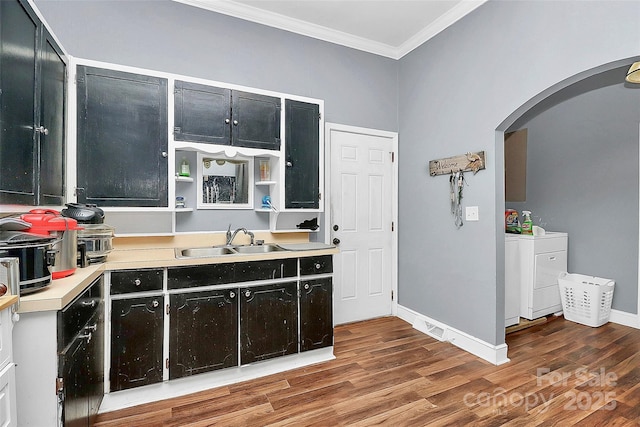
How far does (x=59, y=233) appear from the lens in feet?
5.03

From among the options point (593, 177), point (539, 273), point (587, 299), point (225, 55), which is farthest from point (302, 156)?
point (593, 177)

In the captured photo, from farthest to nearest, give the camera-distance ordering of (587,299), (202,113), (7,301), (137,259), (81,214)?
(587,299) < (202,113) < (137,259) < (81,214) < (7,301)

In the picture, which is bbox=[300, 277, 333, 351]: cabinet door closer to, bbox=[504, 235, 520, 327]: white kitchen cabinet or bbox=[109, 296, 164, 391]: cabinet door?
bbox=[109, 296, 164, 391]: cabinet door

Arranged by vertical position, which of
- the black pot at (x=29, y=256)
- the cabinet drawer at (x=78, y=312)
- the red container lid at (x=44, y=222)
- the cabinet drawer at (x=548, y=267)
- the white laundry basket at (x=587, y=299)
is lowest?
the white laundry basket at (x=587, y=299)

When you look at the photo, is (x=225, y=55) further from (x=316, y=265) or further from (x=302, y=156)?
(x=316, y=265)

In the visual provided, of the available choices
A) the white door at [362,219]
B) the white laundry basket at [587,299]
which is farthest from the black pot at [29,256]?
the white laundry basket at [587,299]

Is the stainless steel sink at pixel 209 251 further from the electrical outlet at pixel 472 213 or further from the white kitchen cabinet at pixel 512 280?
the white kitchen cabinet at pixel 512 280

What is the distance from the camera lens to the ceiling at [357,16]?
2887 millimetres

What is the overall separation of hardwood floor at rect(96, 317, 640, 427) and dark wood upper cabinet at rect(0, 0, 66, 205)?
146 cm

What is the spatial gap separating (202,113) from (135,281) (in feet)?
4.39

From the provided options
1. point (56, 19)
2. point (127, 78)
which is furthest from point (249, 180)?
point (56, 19)

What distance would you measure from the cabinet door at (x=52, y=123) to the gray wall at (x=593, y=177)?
3.97 m

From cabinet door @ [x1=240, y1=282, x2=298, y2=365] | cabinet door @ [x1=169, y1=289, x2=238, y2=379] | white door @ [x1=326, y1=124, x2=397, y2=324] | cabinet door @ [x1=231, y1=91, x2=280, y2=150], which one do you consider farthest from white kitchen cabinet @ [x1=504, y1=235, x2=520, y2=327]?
cabinet door @ [x1=169, y1=289, x2=238, y2=379]

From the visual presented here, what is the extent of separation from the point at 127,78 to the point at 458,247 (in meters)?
3.11
